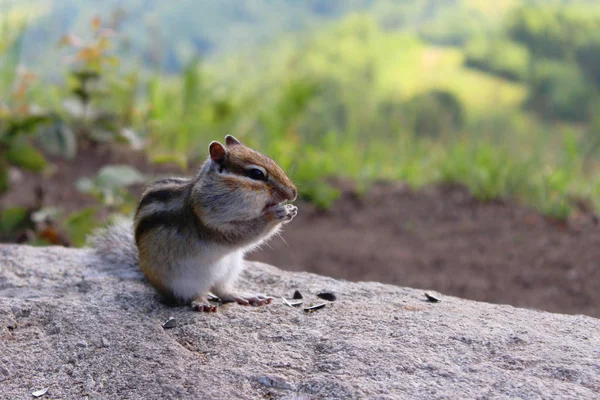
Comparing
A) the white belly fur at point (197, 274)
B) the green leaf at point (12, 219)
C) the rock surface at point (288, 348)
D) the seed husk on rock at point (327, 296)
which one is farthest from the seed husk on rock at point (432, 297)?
the green leaf at point (12, 219)

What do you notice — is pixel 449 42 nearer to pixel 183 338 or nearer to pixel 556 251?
pixel 556 251

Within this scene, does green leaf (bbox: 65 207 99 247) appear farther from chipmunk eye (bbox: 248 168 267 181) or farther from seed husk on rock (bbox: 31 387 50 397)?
seed husk on rock (bbox: 31 387 50 397)

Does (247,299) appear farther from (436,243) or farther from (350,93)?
(350,93)

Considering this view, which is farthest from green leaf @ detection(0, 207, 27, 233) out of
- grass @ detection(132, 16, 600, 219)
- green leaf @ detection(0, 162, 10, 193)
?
grass @ detection(132, 16, 600, 219)

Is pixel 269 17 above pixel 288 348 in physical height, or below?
above

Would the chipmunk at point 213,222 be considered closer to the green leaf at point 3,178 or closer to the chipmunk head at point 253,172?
the chipmunk head at point 253,172

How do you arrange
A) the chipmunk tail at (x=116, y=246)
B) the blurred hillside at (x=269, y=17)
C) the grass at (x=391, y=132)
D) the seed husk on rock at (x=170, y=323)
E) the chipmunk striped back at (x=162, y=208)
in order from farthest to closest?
the blurred hillside at (x=269, y=17)
the grass at (x=391, y=132)
the chipmunk tail at (x=116, y=246)
the chipmunk striped back at (x=162, y=208)
the seed husk on rock at (x=170, y=323)

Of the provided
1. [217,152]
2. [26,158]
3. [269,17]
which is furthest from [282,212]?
[269,17]

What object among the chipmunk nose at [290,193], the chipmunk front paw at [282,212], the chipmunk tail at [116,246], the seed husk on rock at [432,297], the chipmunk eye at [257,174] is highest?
the chipmunk eye at [257,174]
